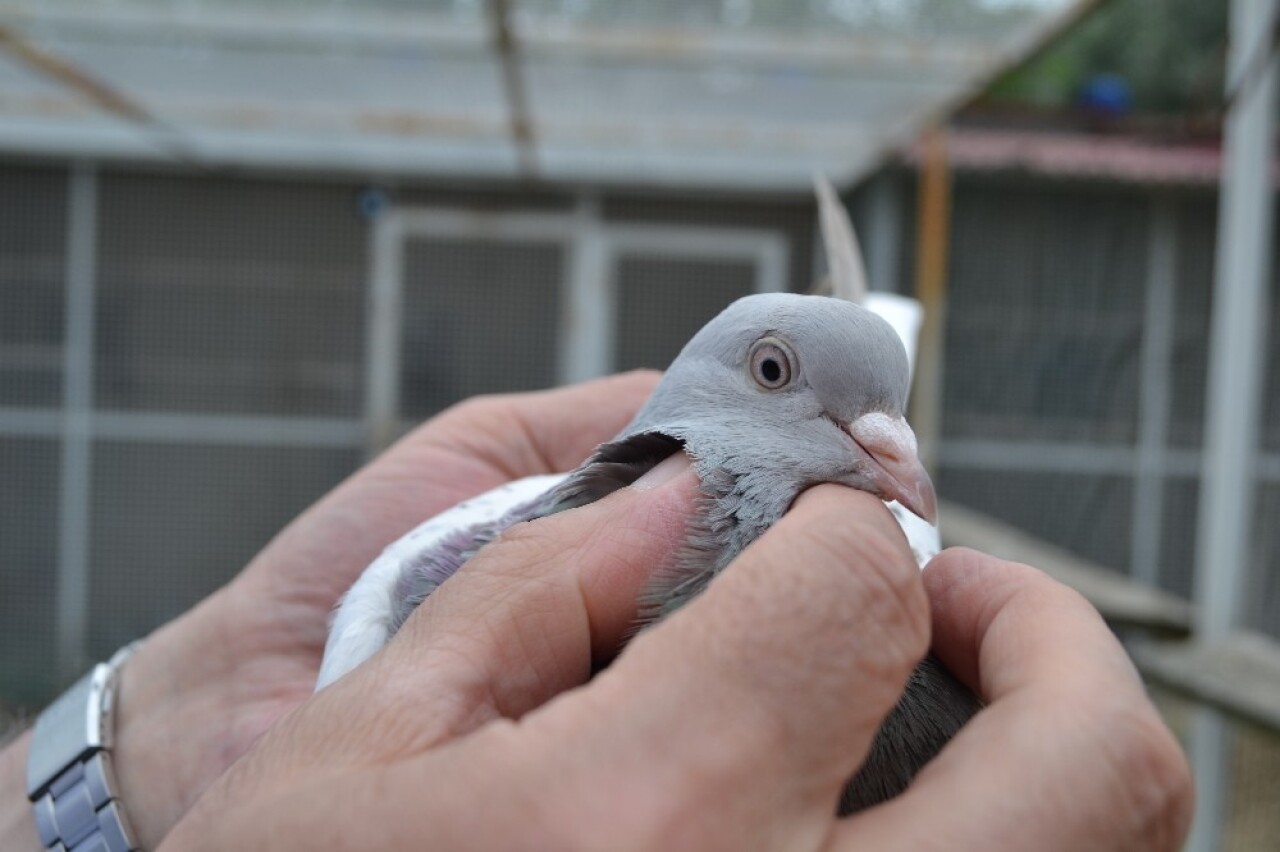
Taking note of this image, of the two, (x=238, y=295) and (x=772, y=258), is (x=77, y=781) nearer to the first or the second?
(x=238, y=295)

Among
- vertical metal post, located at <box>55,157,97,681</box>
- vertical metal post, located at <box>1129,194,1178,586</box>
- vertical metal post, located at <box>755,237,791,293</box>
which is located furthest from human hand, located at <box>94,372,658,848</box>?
vertical metal post, located at <box>55,157,97,681</box>

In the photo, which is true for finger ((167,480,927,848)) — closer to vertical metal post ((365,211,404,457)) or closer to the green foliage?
vertical metal post ((365,211,404,457))

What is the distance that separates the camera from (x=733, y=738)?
63 centimetres

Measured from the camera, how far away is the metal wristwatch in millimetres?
1312

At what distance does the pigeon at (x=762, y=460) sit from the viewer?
0.94 meters

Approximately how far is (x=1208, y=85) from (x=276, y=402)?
16.9 feet

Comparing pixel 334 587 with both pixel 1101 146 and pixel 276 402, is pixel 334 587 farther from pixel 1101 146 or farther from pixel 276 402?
pixel 1101 146

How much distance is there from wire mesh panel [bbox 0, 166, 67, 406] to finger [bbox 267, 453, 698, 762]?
5.67 meters

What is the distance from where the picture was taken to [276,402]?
5.79m

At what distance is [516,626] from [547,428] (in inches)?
44.5

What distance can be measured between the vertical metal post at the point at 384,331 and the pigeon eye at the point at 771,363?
15.5 ft

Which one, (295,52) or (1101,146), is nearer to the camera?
(295,52)

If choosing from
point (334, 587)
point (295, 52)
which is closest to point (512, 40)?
point (295, 52)

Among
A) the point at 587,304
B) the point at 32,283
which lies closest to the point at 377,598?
the point at 587,304
